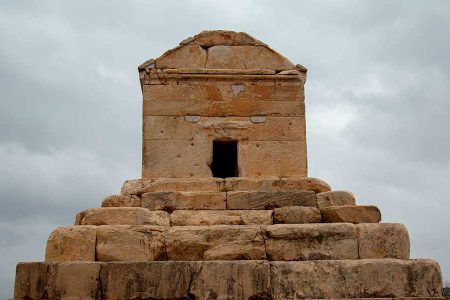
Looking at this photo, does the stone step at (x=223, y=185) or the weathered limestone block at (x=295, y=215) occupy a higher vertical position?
the stone step at (x=223, y=185)

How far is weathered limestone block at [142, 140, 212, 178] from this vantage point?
9.33 meters

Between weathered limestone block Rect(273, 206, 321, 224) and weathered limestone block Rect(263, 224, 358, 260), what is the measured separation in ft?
1.16

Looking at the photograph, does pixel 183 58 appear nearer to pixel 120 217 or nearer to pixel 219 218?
pixel 219 218

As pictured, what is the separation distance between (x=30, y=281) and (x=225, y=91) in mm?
4577

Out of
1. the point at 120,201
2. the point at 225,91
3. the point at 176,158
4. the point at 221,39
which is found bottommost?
the point at 120,201

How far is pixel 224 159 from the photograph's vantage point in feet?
34.2

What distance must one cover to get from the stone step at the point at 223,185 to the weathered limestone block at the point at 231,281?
195 cm

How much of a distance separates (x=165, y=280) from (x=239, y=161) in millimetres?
3213

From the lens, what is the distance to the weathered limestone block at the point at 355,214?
750cm

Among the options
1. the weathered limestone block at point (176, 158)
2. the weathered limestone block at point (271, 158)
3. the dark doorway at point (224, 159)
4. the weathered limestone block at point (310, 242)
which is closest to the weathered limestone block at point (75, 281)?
the weathered limestone block at point (310, 242)

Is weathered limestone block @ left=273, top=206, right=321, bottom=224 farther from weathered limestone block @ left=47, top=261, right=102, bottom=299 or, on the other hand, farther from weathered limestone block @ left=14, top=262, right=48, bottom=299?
weathered limestone block @ left=14, top=262, right=48, bottom=299

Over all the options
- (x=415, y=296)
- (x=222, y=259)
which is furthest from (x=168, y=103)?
(x=415, y=296)

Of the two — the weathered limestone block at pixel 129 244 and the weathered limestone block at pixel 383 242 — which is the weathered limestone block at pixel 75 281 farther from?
the weathered limestone block at pixel 383 242

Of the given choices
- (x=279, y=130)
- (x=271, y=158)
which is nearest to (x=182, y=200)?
(x=271, y=158)
